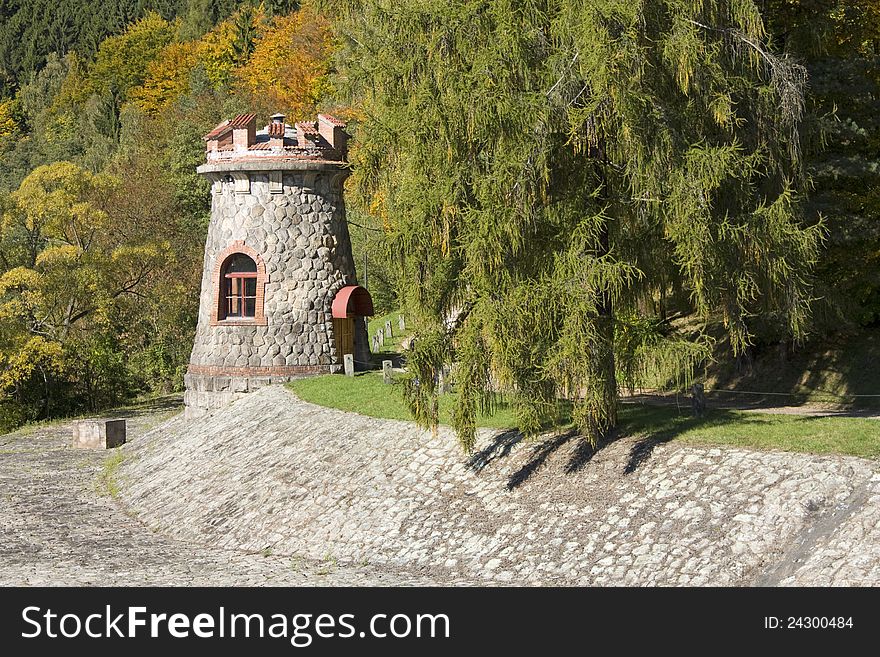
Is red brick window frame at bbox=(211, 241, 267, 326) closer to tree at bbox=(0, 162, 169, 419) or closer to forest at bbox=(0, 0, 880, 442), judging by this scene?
forest at bbox=(0, 0, 880, 442)

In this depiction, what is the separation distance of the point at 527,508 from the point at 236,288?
1517 cm

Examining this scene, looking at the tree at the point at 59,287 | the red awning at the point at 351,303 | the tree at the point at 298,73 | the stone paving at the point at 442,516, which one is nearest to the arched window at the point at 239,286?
the red awning at the point at 351,303

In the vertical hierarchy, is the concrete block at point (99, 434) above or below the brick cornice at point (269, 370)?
below

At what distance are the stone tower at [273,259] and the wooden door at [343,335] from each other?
74 millimetres

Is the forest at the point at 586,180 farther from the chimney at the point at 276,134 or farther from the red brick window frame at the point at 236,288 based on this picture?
the red brick window frame at the point at 236,288

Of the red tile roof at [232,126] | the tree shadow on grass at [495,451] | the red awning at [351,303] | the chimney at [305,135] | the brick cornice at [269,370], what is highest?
the red tile roof at [232,126]

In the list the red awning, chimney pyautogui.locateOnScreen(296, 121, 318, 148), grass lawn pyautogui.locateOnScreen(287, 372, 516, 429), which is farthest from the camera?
the red awning

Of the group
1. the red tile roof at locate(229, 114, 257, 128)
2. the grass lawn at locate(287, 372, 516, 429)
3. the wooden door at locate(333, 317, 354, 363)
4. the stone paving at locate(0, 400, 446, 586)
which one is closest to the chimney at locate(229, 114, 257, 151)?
the red tile roof at locate(229, 114, 257, 128)

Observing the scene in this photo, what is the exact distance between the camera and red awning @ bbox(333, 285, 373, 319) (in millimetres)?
29141

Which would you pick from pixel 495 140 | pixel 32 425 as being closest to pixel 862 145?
pixel 495 140

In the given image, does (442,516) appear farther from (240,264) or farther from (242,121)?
(242,121)

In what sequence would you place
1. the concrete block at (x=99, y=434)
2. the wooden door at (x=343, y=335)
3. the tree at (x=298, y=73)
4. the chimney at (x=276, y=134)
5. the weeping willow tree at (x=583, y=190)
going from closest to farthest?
1. the weeping willow tree at (x=583, y=190)
2. the chimney at (x=276, y=134)
3. the wooden door at (x=343, y=335)
4. the concrete block at (x=99, y=434)
5. the tree at (x=298, y=73)

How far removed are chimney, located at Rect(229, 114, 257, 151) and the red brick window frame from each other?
258 cm

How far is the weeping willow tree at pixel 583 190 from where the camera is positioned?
15945mm
